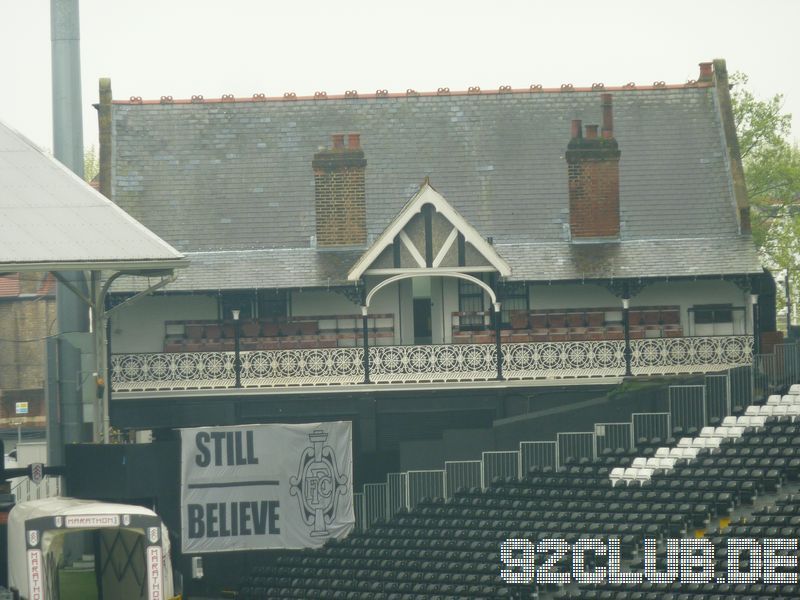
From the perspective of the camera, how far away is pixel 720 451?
37.1 metres

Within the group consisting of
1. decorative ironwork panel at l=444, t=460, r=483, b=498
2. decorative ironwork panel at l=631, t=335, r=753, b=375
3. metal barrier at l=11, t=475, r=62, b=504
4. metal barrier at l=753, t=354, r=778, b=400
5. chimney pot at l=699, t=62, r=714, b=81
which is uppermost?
chimney pot at l=699, t=62, r=714, b=81

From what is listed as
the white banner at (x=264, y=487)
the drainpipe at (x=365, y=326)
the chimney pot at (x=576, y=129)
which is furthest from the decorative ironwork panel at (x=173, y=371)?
the chimney pot at (x=576, y=129)

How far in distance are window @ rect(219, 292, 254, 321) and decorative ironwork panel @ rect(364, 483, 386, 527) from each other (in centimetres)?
530

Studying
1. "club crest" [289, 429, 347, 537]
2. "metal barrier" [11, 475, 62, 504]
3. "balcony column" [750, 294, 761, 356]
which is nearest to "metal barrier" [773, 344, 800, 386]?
"balcony column" [750, 294, 761, 356]

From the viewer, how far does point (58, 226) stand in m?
39.8

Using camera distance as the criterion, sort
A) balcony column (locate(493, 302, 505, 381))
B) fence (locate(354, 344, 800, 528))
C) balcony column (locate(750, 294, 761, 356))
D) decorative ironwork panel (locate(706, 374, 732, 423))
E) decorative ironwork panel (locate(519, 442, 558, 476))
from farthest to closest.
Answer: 1. balcony column (locate(750, 294, 761, 356))
2. balcony column (locate(493, 302, 505, 381))
3. decorative ironwork panel (locate(519, 442, 558, 476))
4. fence (locate(354, 344, 800, 528))
5. decorative ironwork panel (locate(706, 374, 732, 423))

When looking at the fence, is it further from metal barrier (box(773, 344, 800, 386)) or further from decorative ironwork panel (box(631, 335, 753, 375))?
decorative ironwork panel (box(631, 335, 753, 375))

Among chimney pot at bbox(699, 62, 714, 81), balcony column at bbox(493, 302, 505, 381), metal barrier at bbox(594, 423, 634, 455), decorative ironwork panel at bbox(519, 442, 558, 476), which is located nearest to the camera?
metal barrier at bbox(594, 423, 634, 455)

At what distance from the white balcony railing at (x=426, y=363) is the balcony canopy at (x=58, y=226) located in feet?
9.63

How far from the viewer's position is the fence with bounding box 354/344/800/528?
131 feet

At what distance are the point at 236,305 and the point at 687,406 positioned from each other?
1109 cm

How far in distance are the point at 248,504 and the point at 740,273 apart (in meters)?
12.3

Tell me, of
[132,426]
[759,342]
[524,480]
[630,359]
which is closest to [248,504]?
[132,426]

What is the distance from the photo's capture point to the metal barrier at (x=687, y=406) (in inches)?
1571
